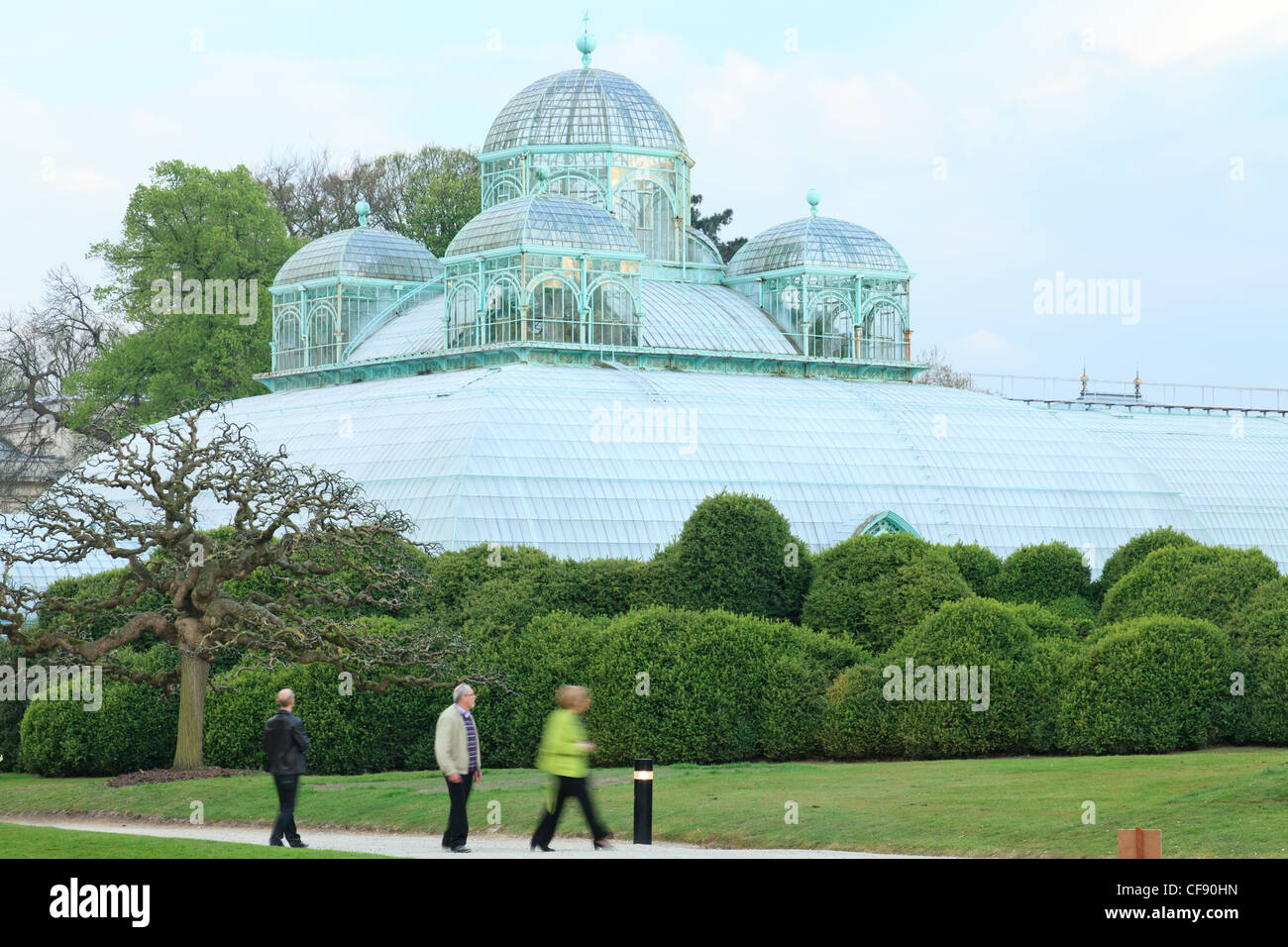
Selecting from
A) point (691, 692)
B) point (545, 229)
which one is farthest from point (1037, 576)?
point (545, 229)

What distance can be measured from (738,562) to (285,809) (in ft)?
64.8

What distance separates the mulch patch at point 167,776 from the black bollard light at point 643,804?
12982 millimetres

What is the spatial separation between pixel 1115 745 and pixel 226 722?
17.6m

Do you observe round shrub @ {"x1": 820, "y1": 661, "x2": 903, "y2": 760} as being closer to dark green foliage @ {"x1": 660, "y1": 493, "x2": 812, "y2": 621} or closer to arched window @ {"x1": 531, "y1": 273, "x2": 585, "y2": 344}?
dark green foliage @ {"x1": 660, "y1": 493, "x2": 812, "y2": 621}

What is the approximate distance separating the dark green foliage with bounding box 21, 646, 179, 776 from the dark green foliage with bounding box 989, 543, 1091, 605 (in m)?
20.2

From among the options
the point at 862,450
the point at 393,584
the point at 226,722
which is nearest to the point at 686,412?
the point at 862,450

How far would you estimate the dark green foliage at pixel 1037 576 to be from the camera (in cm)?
4797

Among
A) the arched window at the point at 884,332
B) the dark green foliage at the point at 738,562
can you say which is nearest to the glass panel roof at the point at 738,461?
the arched window at the point at 884,332

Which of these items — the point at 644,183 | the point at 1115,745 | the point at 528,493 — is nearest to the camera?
the point at 1115,745

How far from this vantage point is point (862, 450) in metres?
56.5

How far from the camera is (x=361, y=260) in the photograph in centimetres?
7125

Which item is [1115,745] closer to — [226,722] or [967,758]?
[967,758]

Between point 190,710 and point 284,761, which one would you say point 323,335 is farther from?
point 284,761

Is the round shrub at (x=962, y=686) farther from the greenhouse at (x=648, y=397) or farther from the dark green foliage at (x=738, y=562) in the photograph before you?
the greenhouse at (x=648, y=397)
